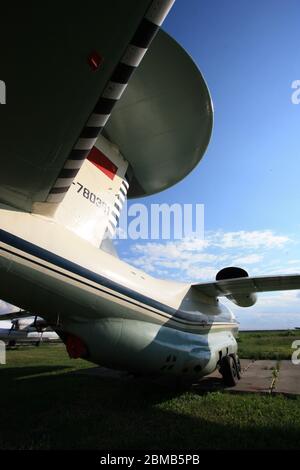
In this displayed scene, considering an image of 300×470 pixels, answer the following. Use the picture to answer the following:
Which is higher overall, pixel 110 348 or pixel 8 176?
pixel 8 176

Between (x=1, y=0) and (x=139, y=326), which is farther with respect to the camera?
(x=139, y=326)

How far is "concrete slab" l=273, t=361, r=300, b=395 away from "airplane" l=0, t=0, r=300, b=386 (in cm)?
164

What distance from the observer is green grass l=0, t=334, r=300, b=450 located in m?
4.96

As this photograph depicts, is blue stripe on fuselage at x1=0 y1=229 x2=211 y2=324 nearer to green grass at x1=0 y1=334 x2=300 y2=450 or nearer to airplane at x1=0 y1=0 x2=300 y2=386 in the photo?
airplane at x1=0 y1=0 x2=300 y2=386

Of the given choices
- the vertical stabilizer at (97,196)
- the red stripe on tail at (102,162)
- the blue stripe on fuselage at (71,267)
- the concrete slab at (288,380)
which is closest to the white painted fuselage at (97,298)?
the blue stripe on fuselage at (71,267)

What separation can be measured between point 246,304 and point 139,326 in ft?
18.5

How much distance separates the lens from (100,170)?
19.3 feet

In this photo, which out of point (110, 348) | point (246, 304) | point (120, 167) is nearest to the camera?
point (110, 348)

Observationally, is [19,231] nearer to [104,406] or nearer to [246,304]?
[104,406]

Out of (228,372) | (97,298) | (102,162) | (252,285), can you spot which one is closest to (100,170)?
(102,162)

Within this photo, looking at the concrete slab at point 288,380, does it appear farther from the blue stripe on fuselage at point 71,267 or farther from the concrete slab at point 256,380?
the blue stripe on fuselage at point 71,267
